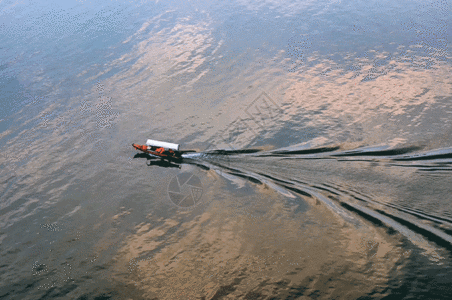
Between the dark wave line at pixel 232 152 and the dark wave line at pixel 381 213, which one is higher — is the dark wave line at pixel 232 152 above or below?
above

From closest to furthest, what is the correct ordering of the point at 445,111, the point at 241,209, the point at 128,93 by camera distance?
the point at 241,209
the point at 445,111
the point at 128,93

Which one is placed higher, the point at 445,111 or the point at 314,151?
the point at 314,151

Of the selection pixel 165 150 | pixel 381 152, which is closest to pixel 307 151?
pixel 381 152

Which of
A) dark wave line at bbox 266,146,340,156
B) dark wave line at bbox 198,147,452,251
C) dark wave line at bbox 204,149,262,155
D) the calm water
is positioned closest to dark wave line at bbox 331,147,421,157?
the calm water

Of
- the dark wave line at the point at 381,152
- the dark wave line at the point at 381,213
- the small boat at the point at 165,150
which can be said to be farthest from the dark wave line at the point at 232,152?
the dark wave line at the point at 381,152

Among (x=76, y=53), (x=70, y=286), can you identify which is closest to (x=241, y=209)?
(x=70, y=286)

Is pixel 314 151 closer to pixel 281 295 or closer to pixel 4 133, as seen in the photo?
pixel 281 295

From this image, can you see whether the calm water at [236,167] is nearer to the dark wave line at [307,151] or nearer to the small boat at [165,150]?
the dark wave line at [307,151]

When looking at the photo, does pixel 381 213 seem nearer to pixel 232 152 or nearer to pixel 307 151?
pixel 307 151
